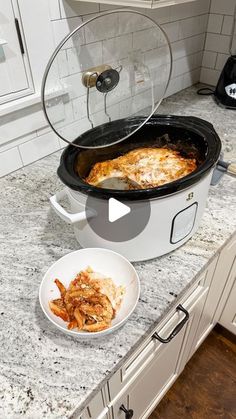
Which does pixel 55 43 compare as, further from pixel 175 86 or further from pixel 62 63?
pixel 175 86

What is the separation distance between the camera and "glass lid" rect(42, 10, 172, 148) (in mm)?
636

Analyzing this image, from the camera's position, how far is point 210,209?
33.4 inches

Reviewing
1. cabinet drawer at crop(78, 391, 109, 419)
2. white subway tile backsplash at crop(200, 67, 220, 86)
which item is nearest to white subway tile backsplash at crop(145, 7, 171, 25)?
white subway tile backsplash at crop(200, 67, 220, 86)

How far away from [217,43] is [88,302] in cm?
138

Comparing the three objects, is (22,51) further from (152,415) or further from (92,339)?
(152,415)

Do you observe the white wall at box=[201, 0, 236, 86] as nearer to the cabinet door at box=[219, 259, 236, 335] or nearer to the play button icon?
the cabinet door at box=[219, 259, 236, 335]

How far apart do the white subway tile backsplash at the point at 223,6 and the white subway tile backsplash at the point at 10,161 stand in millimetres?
1095

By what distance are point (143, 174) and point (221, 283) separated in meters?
0.46

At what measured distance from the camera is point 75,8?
36.7 inches

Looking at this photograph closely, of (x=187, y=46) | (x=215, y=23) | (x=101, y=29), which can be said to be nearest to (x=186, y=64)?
(x=187, y=46)

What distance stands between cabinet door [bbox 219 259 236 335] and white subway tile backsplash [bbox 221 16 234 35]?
1056 mm

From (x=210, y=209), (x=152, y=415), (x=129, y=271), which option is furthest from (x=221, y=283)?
(x=152, y=415)

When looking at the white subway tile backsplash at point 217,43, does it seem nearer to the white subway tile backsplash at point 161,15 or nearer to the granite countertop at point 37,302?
the white subway tile backsplash at point 161,15

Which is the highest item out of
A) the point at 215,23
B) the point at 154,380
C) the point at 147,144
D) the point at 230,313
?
the point at 215,23
